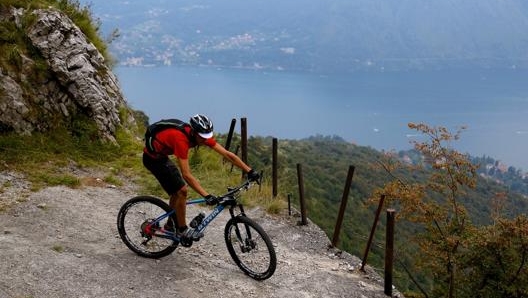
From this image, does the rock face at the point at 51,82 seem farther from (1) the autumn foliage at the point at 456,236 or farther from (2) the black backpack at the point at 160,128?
(1) the autumn foliage at the point at 456,236

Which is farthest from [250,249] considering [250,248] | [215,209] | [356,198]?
[356,198]

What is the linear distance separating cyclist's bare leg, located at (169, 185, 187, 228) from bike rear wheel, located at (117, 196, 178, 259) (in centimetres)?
30

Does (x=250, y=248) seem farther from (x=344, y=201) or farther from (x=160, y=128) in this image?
(x=344, y=201)

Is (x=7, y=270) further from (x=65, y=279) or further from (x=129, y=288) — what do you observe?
(x=129, y=288)

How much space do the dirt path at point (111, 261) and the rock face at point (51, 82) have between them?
1.66 meters

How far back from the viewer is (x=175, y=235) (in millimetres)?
6465

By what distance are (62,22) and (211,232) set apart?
5996 millimetres

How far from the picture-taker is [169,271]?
639 cm

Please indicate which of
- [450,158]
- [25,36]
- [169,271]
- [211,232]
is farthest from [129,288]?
[450,158]

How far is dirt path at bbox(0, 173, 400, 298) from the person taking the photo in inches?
227

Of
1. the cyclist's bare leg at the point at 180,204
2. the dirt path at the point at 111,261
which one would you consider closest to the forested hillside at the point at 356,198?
the dirt path at the point at 111,261

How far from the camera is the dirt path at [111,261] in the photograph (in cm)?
575

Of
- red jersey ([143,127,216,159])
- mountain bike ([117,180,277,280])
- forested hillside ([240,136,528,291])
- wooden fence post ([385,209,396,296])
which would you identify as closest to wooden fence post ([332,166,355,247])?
wooden fence post ([385,209,396,296])

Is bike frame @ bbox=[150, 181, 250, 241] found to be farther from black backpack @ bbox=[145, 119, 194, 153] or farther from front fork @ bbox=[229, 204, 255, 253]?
black backpack @ bbox=[145, 119, 194, 153]
